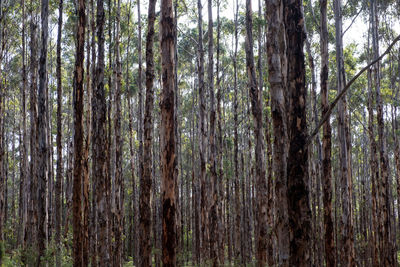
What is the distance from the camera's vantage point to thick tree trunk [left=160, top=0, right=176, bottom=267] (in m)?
5.52

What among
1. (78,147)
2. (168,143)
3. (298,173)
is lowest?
(298,173)

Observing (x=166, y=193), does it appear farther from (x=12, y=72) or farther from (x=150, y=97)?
(x=12, y=72)

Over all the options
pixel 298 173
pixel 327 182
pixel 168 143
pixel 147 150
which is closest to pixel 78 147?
pixel 147 150

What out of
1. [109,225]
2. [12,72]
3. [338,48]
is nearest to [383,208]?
[338,48]

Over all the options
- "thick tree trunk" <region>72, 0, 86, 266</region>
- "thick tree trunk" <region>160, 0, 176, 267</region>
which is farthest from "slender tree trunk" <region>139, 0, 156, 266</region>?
"thick tree trunk" <region>160, 0, 176, 267</region>

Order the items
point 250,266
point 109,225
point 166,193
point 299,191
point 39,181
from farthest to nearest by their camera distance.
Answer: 1. point 109,225
2. point 250,266
3. point 39,181
4. point 166,193
5. point 299,191

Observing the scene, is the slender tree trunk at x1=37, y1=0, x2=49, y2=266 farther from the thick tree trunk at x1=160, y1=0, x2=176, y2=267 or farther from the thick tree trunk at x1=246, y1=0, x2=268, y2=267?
the thick tree trunk at x1=246, y1=0, x2=268, y2=267

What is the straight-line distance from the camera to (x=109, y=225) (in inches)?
566

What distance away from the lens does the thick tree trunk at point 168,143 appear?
5.52 metres

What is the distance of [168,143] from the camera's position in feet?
18.9

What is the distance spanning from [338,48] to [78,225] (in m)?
8.11

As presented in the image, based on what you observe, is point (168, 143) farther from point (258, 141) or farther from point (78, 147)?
point (258, 141)

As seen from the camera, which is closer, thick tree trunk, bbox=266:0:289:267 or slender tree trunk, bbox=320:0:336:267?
thick tree trunk, bbox=266:0:289:267

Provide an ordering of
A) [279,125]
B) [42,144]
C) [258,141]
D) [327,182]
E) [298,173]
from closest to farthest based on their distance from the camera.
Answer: [298,173] < [279,125] < [42,144] < [327,182] < [258,141]
